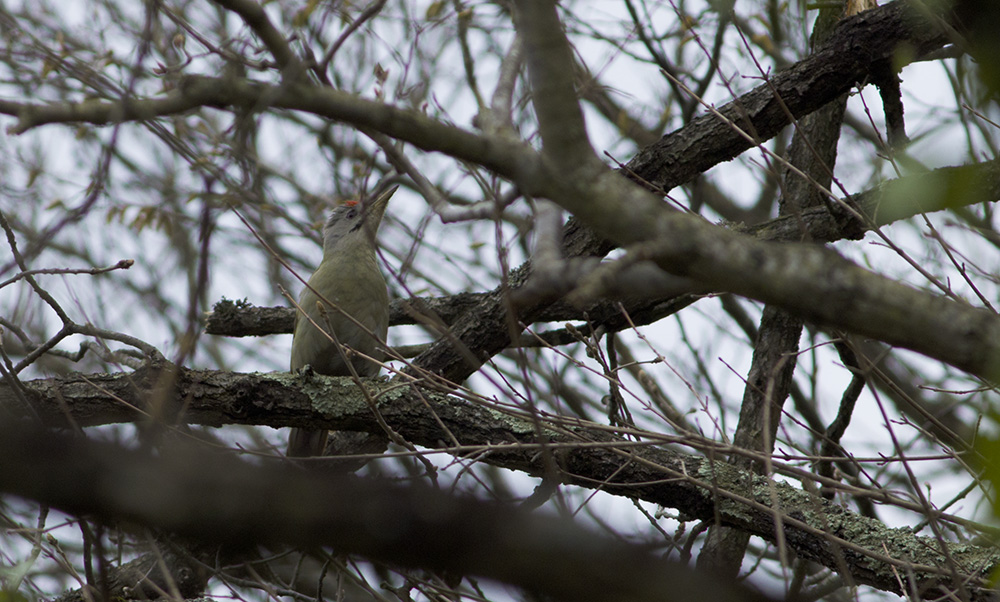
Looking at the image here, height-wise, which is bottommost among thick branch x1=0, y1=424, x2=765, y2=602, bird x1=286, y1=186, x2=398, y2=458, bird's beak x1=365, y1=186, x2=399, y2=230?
thick branch x1=0, y1=424, x2=765, y2=602

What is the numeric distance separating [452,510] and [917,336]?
919 mm

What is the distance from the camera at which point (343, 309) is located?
232 inches

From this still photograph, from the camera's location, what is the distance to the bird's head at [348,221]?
6.45 m

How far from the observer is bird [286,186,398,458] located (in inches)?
224

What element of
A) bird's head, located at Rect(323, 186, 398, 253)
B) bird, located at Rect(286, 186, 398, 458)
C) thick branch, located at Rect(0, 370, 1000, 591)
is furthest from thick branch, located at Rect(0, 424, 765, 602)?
bird's head, located at Rect(323, 186, 398, 253)

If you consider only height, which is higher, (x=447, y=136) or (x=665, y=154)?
(x=665, y=154)

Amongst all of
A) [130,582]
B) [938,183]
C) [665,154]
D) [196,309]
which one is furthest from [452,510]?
[130,582]

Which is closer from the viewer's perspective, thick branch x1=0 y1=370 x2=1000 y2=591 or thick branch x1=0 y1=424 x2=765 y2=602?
thick branch x1=0 y1=424 x2=765 y2=602

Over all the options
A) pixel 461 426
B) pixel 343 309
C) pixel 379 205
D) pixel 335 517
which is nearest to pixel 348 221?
pixel 379 205

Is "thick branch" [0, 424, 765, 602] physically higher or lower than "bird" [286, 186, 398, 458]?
lower

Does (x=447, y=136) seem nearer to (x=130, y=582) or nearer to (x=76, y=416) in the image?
(x=76, y=416)

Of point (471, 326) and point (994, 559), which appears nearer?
point (994, 559)

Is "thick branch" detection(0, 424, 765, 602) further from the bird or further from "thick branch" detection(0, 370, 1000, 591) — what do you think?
the bird

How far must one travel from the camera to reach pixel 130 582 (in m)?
4.65
